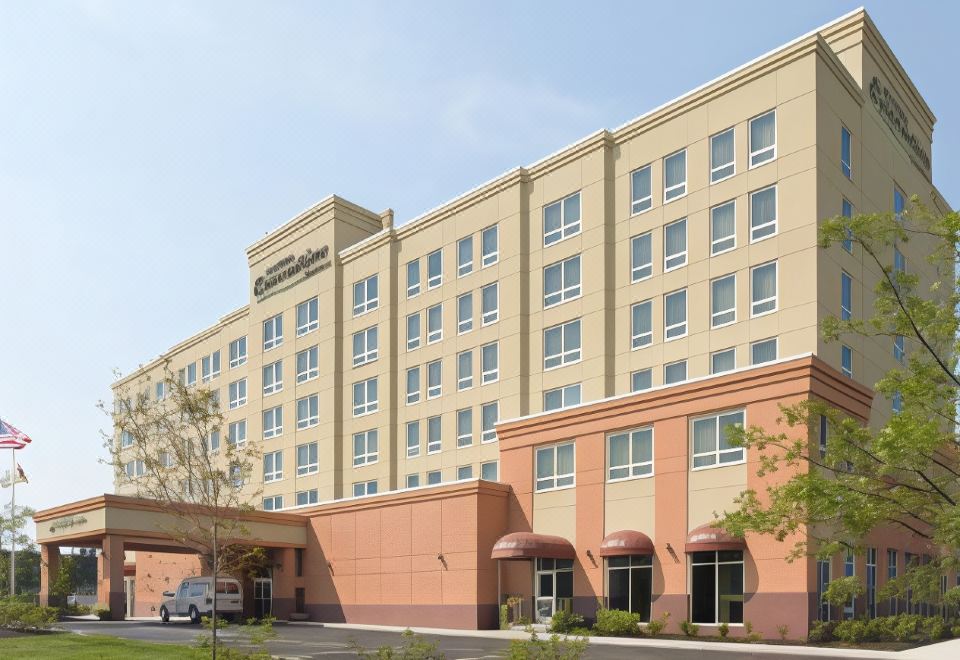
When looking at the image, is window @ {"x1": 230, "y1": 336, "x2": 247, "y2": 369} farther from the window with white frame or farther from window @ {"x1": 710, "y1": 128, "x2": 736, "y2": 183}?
window @ {"x1": 710, "y1": 128, "x2": 736, "y2": 183}

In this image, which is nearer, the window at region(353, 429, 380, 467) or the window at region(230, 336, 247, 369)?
the window at region(353, 429, 380, 467)

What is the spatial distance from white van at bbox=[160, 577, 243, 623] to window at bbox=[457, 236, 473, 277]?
725 inches

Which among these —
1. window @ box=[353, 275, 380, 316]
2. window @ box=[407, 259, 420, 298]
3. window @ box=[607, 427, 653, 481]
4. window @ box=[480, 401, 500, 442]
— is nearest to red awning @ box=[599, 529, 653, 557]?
window @ box=[607, 427, 653, 481]

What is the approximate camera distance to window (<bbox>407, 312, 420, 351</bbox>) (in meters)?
54.2

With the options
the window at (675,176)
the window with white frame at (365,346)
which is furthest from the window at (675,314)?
the window with white frame at (365,346)

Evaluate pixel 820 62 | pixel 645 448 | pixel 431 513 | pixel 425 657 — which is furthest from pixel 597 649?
pixel 820 62

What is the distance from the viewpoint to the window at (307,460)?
2354 inches

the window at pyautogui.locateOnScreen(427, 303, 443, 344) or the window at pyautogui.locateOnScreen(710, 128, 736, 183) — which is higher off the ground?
the window at pyautogui.locateOnScreen(710, 128, 736, 183)

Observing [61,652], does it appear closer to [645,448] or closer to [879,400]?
[645,448]

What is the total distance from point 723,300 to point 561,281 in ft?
28.7

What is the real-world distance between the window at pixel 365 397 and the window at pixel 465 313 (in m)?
7.31

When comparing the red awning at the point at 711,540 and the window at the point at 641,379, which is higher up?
the window at the point at 641,379

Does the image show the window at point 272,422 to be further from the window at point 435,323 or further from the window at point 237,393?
the window at point 435,323

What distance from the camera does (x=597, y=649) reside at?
28438mm
